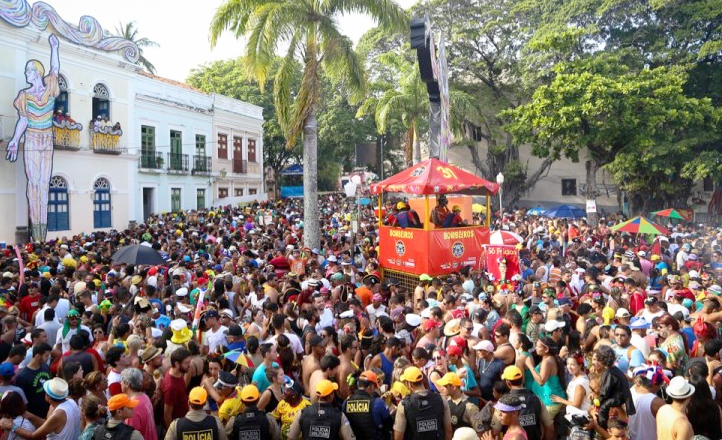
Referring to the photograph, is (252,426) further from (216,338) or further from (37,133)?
(37,133)

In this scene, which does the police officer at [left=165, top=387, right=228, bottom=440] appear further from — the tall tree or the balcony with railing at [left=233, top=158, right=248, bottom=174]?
the balcony with railing at [left=233, top=158, right=248, bottom=174]

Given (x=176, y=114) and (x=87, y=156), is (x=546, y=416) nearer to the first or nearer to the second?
(x=87, y=156)

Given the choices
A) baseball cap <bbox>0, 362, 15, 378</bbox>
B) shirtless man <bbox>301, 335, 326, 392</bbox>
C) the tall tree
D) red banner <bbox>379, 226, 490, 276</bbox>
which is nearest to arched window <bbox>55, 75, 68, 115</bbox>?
red banner <bbox>379, 226, 490, 276</bbox>

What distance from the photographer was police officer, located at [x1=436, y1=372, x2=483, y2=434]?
483 centimetres

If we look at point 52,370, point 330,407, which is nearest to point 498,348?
point 330,407

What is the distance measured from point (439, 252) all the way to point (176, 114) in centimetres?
2151

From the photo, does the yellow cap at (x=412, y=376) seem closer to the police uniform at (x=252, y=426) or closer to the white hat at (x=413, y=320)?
the police uniform at (x=252, y=426)

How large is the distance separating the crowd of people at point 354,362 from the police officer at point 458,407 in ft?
0.04

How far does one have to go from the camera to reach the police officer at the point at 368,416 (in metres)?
4.81

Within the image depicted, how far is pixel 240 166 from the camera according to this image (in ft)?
116

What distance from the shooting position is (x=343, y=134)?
38812 mm

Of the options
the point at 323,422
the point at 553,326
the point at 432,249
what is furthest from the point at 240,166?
the point at 323,422

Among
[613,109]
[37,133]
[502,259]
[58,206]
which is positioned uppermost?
[613,109]

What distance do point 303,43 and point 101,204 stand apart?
12979mm
